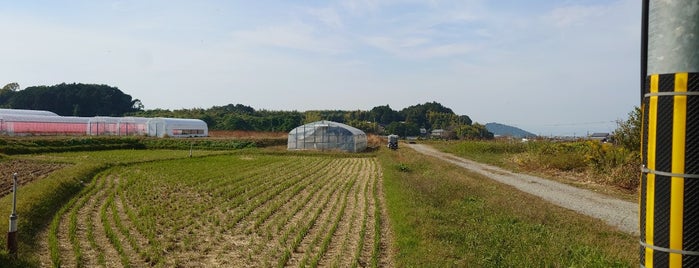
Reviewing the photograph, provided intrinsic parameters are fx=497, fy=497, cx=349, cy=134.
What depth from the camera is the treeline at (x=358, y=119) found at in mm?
79188

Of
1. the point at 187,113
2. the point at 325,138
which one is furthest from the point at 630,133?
the point at 187,113

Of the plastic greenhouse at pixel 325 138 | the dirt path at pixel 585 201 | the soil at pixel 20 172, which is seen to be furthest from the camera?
the plastic greenhouse at pixel 325 138

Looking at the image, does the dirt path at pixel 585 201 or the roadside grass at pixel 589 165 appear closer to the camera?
the dirt path at pixel 585 201

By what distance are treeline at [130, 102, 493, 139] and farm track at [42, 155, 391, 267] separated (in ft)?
196

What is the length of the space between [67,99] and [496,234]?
10058cm

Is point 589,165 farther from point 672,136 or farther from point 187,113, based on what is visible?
point 187,113

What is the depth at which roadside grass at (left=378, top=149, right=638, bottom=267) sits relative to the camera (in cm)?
642

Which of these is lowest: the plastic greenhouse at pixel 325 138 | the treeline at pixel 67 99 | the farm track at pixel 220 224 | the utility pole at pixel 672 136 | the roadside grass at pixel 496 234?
the farm track at pixel 220 224

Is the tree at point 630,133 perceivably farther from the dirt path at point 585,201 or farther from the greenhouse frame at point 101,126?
the greenhouse frame at point 101,126

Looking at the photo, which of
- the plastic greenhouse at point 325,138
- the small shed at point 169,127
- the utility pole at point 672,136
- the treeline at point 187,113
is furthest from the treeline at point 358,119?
the utility pole at point 672,136

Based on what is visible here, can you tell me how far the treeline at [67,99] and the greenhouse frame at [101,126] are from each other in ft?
142

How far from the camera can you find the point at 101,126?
2021 inches

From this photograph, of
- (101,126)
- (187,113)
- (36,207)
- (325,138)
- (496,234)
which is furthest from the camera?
(187,113)

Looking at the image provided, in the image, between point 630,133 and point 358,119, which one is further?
point 358,119
